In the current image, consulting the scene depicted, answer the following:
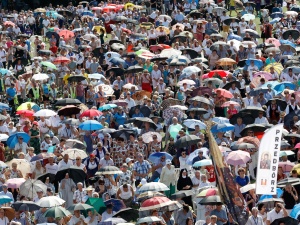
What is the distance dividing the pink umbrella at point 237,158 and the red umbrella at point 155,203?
280 centimetres

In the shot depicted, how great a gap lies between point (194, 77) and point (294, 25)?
11.5 m

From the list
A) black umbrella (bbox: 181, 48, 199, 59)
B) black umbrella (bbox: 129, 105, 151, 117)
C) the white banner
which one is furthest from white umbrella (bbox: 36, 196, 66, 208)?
black umbrella (bbox: 181, 48, 199, 59)

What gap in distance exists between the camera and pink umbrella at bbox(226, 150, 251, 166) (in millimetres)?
27219

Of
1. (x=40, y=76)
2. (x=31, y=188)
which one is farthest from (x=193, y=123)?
(x=40, y=76)

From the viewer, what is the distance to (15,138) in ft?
99.2

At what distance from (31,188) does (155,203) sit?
9.59ft

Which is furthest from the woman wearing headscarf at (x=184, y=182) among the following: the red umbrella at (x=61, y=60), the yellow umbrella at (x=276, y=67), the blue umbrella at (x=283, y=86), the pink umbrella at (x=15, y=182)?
the red umbrella at (x=61, y=60)

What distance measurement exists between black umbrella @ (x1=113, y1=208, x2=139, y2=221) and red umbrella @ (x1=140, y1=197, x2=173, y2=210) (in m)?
0.22

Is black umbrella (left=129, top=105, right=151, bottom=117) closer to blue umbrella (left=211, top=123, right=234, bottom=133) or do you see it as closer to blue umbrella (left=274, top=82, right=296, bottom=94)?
blue umbrella (left=211, top=123, right=234, bottom=133)

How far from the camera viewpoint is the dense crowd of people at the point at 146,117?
2512cm

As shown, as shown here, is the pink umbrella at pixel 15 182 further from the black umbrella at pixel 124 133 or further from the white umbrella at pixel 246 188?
the white umbrella at pixel 246 188

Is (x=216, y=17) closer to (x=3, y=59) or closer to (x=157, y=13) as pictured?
(x=157, y=13)

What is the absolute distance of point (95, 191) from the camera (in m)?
26.9

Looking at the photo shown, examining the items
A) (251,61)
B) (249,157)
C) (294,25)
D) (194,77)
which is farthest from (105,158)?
(294,25)
